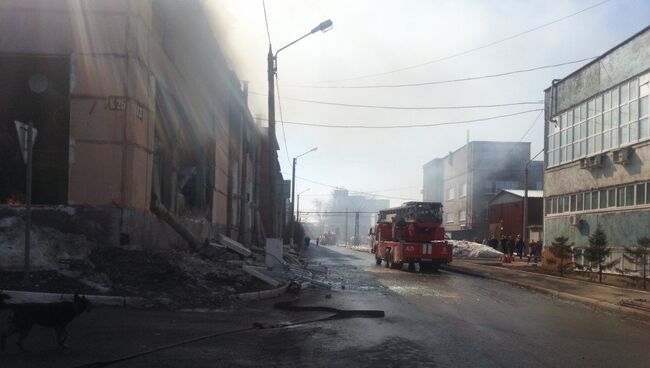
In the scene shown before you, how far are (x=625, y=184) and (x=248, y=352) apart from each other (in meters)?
18.8

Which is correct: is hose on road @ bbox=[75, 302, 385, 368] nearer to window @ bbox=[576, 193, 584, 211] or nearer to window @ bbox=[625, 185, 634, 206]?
window @ bbox=[625, 185, 634, 206]

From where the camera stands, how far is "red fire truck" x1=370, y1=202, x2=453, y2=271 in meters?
24.7

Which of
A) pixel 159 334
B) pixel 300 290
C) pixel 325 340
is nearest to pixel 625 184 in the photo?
pixel 300 290

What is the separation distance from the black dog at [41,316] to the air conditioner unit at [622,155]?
1958cm

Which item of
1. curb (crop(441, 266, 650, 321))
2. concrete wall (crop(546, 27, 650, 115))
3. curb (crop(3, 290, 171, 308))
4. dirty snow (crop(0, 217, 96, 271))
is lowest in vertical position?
curb (crop(441, 266, 650, 321))

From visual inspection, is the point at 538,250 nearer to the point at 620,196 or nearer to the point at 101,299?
the point at 620,196

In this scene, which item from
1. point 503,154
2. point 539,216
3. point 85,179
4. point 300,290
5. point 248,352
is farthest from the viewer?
point 503,154

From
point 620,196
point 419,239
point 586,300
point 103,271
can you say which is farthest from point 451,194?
point 103,271

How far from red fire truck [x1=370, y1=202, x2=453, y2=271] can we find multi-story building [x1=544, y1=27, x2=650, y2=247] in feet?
18.5

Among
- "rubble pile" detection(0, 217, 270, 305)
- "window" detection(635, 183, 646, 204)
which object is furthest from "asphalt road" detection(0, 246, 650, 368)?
"window" detection(635, 183, 646, 204)

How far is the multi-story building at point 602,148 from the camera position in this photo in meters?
20.6

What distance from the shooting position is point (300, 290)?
553 inches

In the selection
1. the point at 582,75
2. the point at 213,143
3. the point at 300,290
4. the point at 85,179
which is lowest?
the point at 300,290

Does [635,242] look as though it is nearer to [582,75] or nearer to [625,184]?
[625,184]
